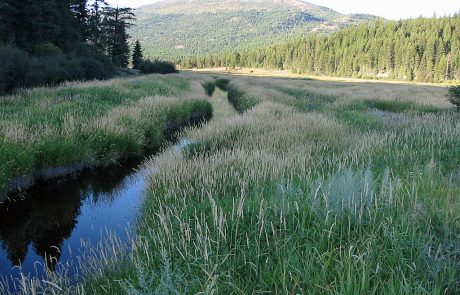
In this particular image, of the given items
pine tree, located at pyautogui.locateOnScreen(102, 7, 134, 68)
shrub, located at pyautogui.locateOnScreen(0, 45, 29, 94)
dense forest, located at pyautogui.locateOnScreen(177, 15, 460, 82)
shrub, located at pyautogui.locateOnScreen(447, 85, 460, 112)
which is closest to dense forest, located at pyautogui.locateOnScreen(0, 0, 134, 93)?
shrub, located at pyautogui.locateOnScreen(0, 45, 29, 94)

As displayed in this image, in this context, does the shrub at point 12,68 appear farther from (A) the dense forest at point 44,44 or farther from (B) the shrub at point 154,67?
(B) the shrub at point 154,67

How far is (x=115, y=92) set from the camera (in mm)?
20078

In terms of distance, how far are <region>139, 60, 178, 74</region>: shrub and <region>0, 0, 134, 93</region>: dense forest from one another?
13.0m

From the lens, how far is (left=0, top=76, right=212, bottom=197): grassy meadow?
8695 millimetres

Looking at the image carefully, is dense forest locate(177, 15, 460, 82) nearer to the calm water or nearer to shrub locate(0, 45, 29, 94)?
shrub locate(0, 45, 29, 94)

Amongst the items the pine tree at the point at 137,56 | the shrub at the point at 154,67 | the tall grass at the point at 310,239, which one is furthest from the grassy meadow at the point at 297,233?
the pine tree at the point at 137,56

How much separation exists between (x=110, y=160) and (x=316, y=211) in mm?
8800

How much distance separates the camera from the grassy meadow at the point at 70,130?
8.70 meters

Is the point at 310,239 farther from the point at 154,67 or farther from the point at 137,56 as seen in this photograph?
the point at 137,56

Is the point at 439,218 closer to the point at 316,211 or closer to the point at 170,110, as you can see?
the point at 316,211

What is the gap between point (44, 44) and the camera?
32.7 meters

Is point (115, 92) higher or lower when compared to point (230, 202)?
higher

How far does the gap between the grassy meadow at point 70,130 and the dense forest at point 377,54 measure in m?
94.8

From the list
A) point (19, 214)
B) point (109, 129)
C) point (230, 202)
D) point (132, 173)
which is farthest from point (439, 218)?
point (109, 129)
